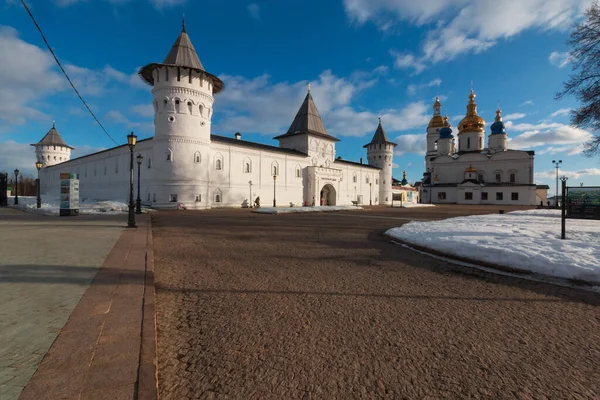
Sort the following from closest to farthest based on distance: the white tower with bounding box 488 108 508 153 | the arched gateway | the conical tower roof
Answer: the conical tower roof, the arched gateway, the white tower with bounding box 488 108 508 153

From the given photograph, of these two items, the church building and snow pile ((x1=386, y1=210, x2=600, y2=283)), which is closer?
snow pile ((x1=386, y1=210, x2=600, y2=283))

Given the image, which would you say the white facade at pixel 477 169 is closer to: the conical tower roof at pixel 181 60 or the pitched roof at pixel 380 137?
the pitched roof at pixel 380 137

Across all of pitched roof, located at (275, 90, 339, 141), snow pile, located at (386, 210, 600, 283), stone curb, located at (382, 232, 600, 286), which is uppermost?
pitched roof, located at (275, 90, 339, 141)

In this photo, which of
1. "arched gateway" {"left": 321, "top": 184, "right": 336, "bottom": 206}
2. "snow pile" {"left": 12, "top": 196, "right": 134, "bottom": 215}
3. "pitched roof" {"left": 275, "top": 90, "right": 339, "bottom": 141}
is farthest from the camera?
"arched gateway" {"left": 321, "top": 184, "right": 336, "bottom": 206}

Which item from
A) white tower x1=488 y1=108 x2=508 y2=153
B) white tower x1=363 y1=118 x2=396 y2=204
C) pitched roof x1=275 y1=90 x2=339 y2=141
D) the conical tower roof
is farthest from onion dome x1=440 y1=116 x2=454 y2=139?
the conical tower roof

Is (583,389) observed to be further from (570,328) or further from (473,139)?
(473,139)

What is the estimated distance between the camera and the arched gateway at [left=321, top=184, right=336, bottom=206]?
43.2 m

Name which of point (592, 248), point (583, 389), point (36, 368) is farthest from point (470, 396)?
point (592, 248)

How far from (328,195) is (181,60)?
27.0 metres

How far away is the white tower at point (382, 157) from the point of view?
53875 millimetres

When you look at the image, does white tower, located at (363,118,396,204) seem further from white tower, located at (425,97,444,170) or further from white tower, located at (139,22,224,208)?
white tower, located at (139,22,224,208)

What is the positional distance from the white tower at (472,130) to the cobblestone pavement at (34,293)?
7146cm

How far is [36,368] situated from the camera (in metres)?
2.03

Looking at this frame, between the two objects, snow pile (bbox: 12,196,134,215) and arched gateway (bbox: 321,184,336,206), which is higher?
arched gateway (bbox: 321,184,336,206)
